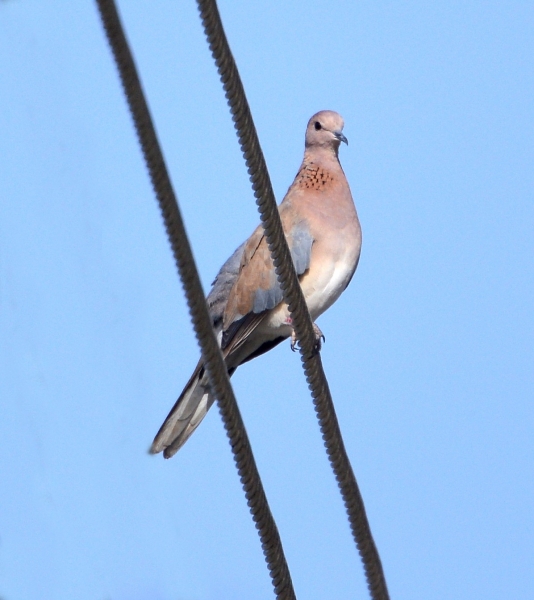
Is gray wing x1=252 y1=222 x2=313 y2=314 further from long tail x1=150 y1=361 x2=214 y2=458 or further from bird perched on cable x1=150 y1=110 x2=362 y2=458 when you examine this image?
long tail x1=150 y1=361 x2=214 y2=458

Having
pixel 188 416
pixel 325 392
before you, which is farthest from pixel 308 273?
pixel 325 392

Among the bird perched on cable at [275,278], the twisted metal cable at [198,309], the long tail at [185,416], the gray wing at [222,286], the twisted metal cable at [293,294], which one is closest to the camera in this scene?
the twisted metal cable at [198,309]

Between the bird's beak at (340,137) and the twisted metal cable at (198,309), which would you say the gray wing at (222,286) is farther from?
the twisted metal cable at (198,309)

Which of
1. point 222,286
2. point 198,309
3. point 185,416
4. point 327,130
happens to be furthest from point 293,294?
point 327,130

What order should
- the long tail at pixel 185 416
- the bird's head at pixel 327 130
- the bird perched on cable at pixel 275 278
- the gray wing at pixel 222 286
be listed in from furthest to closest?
1. the bird's head at pixel 327 130
2. the gray wing at pixel 222 286
3. the bird perched on cable at pixel 275 278
4. the long tail at pixel 185 416

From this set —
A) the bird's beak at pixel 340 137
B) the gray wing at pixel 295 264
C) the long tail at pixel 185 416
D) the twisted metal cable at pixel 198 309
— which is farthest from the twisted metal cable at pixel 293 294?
the bird's beak at pixel 340 137

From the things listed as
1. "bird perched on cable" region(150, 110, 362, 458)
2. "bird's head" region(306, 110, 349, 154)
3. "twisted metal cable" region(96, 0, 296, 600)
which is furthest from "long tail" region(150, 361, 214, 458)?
"twisted metal cable" region(96, 0, 296, 600)

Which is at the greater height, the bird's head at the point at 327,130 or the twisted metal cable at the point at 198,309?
the bird's head at the point at 327,130

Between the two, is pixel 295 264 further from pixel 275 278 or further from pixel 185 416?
pixel 185 416
